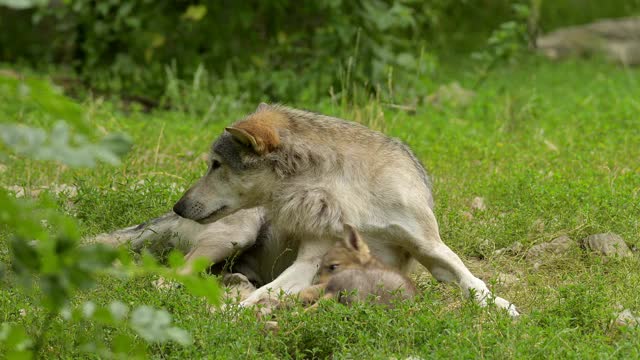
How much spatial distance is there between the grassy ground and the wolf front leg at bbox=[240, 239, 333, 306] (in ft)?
1.74

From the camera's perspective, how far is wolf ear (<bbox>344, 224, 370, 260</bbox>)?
563 cm

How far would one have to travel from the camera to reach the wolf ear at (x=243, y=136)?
5.89 meters

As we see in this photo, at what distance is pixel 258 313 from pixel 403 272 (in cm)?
113

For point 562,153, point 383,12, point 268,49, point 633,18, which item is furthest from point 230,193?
point 633,18

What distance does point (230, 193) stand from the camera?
613 centimetres

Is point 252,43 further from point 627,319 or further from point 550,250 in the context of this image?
point 627,319

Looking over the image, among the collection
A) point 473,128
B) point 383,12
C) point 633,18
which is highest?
point 383,12

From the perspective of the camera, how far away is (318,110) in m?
10.7

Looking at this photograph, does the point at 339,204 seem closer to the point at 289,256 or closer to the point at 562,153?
the point at 289,256

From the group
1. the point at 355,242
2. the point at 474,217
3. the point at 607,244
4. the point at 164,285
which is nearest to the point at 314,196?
the point at 355,242

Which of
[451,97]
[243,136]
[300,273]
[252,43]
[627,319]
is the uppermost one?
[243,136]

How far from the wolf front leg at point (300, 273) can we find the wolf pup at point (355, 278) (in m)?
0.12

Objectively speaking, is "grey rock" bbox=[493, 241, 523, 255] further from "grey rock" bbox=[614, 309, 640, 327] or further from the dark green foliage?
the dark green foliage

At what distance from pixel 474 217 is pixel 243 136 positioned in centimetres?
205
